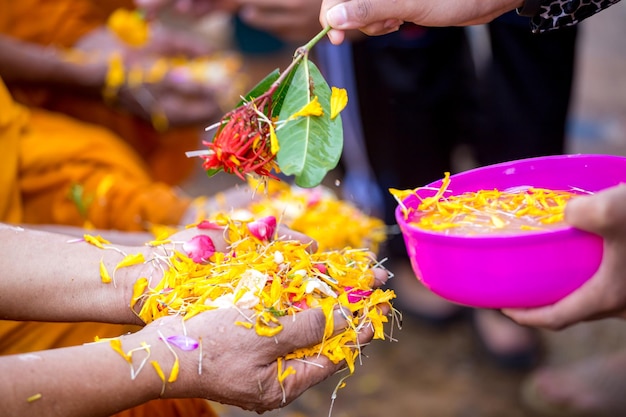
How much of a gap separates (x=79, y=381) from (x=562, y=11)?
4.35 ft

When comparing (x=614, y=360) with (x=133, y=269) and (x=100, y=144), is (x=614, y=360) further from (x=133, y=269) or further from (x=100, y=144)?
(x=100, y=144)

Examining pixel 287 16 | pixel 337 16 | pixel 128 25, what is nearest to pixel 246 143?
pixel 337 16

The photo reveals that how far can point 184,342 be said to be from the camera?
1.32 metres

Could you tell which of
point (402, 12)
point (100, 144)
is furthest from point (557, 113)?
point (100, 144)

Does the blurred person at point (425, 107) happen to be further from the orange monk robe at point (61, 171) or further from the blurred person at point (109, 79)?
the orange monk robe at point (61, 171)

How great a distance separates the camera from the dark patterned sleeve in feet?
5.26

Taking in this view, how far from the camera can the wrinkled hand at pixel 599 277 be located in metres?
1.20

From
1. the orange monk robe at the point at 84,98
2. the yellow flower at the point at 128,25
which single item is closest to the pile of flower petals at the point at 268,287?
the orange monk robe at the point at 84,98

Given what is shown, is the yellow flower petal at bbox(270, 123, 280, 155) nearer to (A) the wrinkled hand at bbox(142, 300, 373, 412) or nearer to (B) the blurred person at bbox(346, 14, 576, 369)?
(A) the wrinkled hand at bbox(142, 300, 373, 412)

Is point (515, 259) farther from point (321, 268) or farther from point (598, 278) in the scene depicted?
point (321, 268)

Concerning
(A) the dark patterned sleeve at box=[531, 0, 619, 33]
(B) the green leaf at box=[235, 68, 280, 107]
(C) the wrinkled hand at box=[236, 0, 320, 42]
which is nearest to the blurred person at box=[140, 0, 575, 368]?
(C) the wrinkled hand at box=[236, 0, 320, 42]

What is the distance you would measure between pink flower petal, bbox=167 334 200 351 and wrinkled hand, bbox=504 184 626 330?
64 cm

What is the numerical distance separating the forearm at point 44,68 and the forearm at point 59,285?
54.0 inches

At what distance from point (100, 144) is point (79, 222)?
1.12 feet
